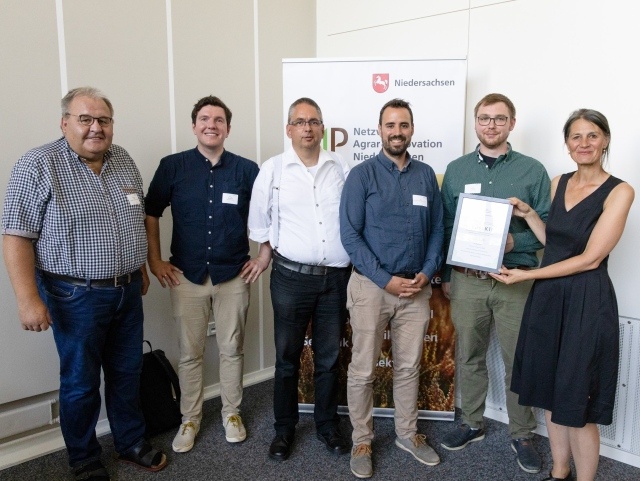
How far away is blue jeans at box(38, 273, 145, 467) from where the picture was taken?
232 centimetres

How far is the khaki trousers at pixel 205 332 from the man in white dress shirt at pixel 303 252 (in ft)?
0.94

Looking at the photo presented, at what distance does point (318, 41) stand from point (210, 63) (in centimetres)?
106

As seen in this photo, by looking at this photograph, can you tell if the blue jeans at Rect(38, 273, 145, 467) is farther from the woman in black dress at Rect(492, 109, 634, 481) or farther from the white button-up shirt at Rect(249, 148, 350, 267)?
the woman in black dress at Rect(492, 109, 634, 481)

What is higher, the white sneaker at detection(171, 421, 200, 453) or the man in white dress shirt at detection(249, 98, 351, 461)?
the man in white dress shirt at detection(249, 98, 351, 461)

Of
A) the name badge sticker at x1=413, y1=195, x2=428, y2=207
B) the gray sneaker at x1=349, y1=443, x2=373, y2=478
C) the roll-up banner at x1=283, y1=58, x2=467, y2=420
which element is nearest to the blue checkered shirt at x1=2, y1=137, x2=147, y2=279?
the roll-up banner at x1=283, y1=58, x2=467, y2=420

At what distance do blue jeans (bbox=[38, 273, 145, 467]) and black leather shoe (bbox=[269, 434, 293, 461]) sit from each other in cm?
69

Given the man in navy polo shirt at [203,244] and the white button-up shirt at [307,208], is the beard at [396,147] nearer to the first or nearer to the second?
the white button-up shirt at [307,208]

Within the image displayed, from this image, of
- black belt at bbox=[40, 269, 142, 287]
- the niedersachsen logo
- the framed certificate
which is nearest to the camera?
black belt at bbox=[40, 269, 142, 287]

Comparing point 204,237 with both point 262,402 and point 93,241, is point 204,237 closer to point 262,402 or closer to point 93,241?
point 93,241

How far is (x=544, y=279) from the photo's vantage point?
7.52 feet

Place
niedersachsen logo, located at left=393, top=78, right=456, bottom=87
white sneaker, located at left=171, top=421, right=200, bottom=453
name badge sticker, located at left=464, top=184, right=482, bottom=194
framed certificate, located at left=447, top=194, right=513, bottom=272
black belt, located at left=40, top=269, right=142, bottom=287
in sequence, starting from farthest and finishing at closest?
niedersachsen logo, located at left=393, top=78, right=456, bottom=87 < white sneaker, located at left=171, top=421, right=200, bottom=453 < name badge sticker, located at left=464, top=184, right=482, bottom=194 < framed certificate, located at left=447, top=194, right=513, bottom=272 < black belt, located at left=40, top=269, right=142, bottom=287

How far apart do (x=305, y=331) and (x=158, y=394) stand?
3.18 ft

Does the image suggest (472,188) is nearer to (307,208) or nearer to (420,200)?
(420,200)

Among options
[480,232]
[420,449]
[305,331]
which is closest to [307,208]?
[305,331]
